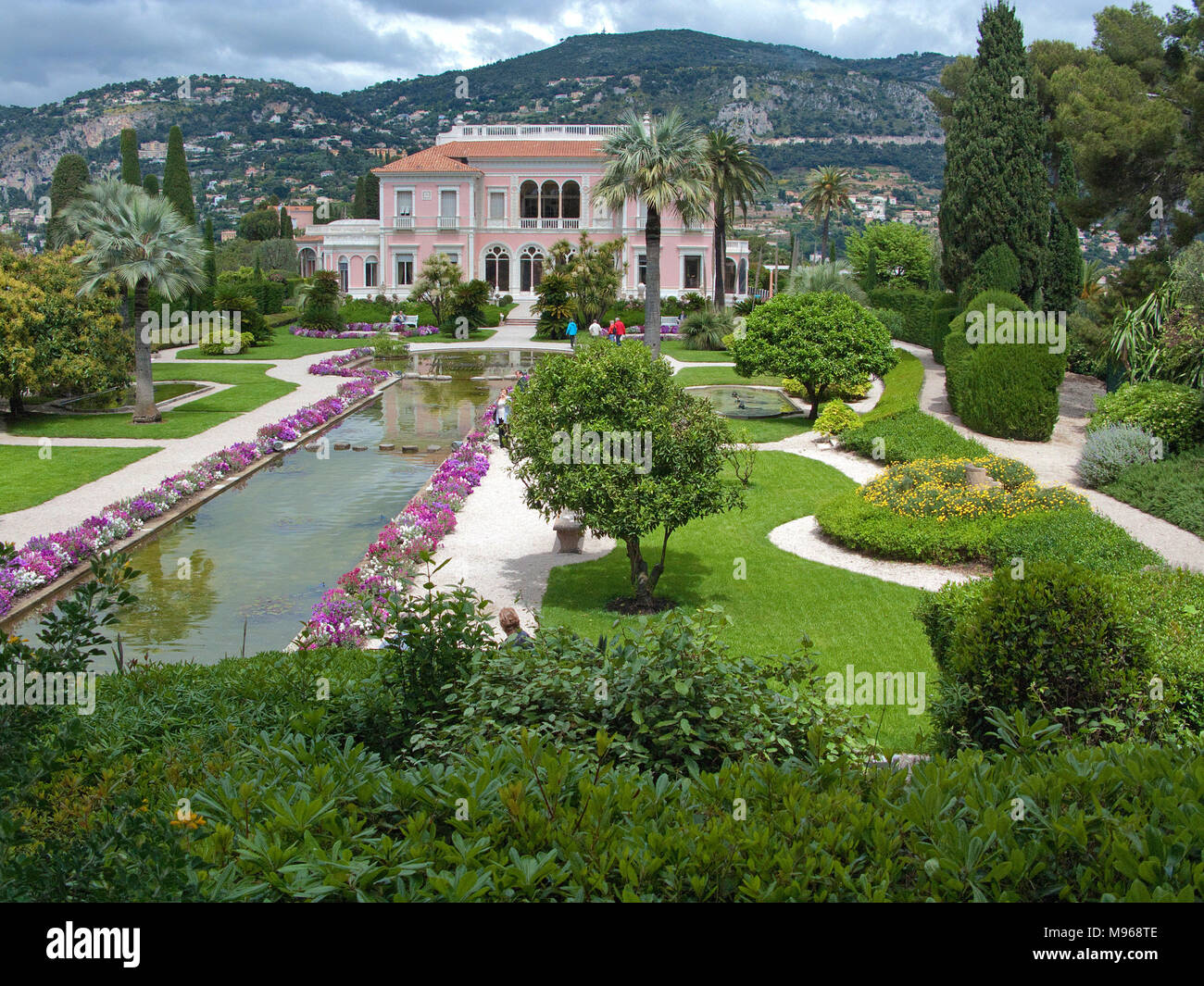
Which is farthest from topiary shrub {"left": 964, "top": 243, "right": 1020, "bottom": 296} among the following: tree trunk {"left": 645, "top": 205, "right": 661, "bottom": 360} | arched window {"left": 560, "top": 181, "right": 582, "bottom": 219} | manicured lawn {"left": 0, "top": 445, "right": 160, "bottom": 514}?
arched window {"left": 560, "top": 181, "right": 582, "bottom": 219}

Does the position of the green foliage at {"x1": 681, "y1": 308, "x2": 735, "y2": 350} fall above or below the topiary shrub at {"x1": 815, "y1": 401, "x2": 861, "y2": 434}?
above

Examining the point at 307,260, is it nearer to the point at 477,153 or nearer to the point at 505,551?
the point at 477,153

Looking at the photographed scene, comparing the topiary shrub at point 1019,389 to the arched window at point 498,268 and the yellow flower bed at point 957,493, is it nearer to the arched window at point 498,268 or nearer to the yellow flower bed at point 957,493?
the yellow flower bed at point 957,493

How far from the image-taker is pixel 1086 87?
25.4 m

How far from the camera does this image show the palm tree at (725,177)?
155ft

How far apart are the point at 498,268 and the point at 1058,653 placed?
56.6m

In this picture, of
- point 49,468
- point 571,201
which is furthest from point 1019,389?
point 571,201

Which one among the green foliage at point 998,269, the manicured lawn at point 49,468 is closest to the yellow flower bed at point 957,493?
the green foliage at point 998,269

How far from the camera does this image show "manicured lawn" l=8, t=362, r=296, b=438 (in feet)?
72.9

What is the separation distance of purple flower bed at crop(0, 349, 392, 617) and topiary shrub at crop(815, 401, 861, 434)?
37.5 feet

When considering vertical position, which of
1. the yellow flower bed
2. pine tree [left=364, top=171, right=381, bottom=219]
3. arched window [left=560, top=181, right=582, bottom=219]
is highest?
pine tree [left=364, top=171, right=381, bottom=219]

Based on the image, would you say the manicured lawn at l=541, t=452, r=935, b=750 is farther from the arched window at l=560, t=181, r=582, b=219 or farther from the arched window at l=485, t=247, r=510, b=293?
the arched window at l=560, t=181, r=582, b=219
